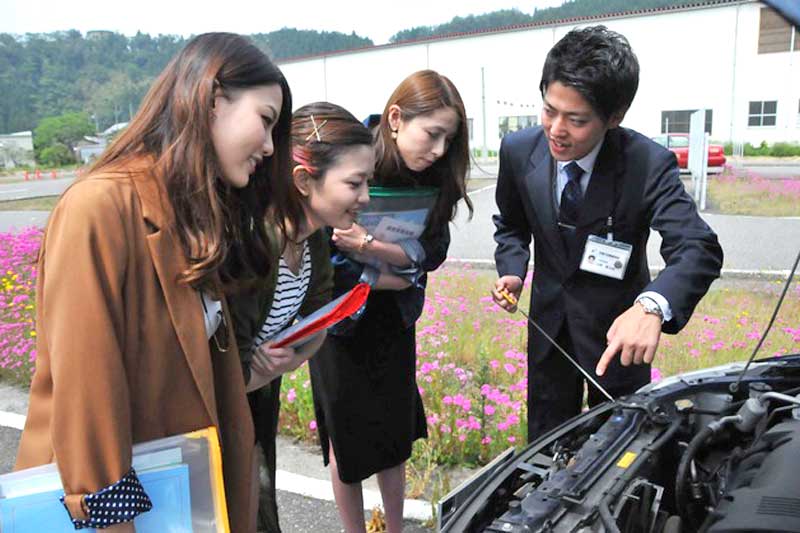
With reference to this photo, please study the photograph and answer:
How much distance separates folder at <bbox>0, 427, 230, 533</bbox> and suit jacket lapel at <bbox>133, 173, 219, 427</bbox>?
0.15 metres

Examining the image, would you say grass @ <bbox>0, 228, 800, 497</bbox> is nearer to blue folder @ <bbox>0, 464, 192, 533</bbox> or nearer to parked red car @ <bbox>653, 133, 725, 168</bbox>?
blue folder @ <bbox>0, 464, 192, 533</bbox>

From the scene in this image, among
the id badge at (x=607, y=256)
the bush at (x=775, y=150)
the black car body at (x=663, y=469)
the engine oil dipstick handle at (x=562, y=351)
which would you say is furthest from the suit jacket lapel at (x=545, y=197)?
the bush at (x=775, y=150)

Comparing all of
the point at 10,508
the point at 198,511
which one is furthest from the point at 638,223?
the point at 10,508

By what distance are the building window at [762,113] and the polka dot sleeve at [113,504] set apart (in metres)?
35.7

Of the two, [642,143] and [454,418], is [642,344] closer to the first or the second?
[642,143]

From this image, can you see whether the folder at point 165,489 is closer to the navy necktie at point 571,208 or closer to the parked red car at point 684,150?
the navy necktie at point 571,208

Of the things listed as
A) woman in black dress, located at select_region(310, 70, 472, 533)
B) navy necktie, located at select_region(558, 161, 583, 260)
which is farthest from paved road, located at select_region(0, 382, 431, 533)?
navy necktie, located at select_region(558, 161, 583, 260)

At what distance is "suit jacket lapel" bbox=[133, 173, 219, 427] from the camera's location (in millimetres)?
1223

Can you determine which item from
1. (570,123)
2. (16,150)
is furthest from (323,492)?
(16,150)

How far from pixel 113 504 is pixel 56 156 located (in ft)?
98.6

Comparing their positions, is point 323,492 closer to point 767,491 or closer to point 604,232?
point 604,232

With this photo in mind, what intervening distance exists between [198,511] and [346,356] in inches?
39.3

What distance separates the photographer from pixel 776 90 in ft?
98.4

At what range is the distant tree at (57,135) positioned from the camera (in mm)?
22016
